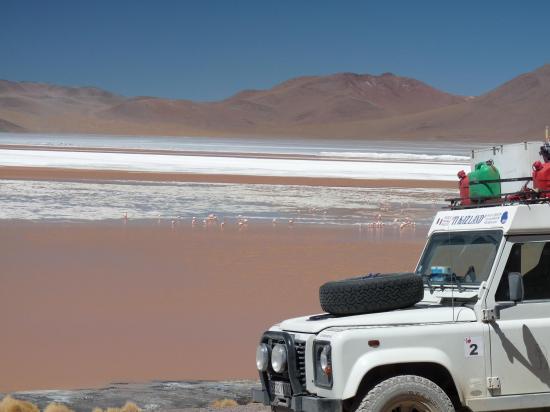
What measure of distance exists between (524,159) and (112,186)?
3057 centimetres

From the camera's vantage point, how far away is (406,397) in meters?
6.81

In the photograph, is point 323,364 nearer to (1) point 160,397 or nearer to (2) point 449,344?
(2) point 449,344

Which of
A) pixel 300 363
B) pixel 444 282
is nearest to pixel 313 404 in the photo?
pixel 300 363

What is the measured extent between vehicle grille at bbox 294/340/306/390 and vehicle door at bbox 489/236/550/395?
117cm

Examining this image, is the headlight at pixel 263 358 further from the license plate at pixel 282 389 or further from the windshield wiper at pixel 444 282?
the windshield wiper at pixel 444 282

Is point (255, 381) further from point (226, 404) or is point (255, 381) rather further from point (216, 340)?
point (216, 340)

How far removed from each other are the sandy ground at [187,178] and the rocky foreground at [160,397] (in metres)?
31.0

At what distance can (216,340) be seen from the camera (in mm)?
13906

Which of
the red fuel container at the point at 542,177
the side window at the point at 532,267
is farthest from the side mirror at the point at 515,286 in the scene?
the red fuel container at the point at 542,177

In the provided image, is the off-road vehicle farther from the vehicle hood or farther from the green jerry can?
the green jerry can

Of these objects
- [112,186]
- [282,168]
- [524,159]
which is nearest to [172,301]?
[524,159]

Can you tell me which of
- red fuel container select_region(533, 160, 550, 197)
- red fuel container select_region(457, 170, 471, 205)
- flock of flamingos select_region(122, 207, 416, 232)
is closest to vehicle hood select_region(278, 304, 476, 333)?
red fuel container select_region(533, 160, 550, 197)

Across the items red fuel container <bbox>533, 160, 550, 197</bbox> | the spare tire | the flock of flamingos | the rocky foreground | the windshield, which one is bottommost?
the rocky foreground

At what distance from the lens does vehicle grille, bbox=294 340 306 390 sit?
23.0 ft
